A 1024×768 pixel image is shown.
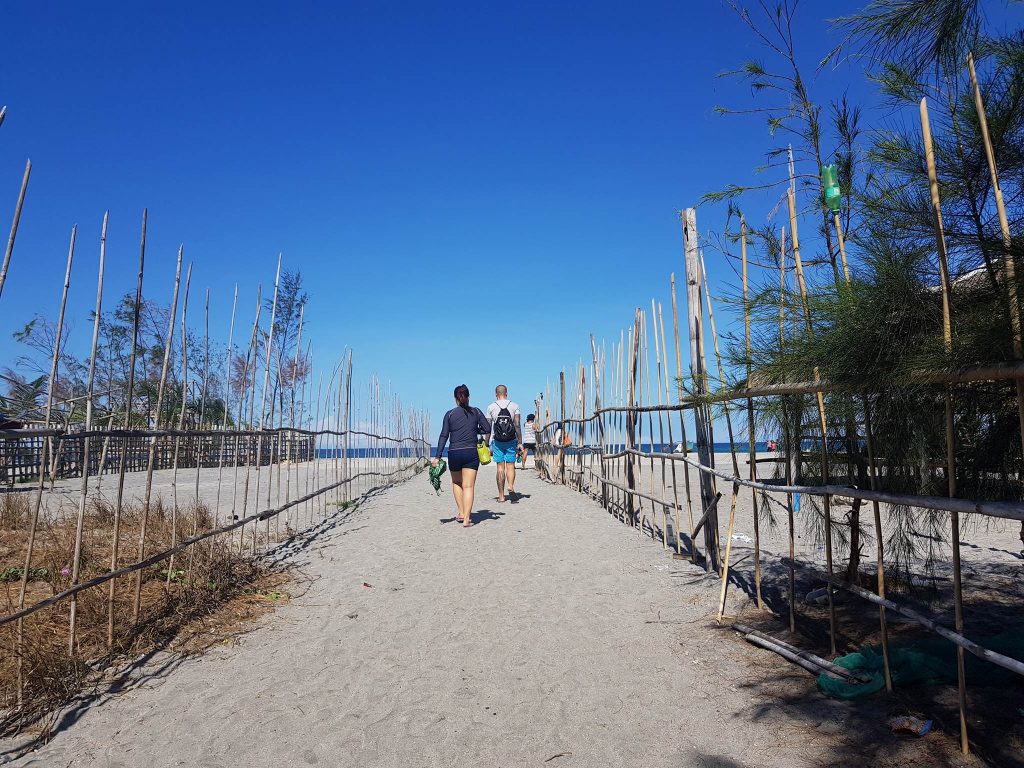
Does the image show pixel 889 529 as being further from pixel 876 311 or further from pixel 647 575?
pixel 876 311

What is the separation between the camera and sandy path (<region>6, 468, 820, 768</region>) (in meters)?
2.42

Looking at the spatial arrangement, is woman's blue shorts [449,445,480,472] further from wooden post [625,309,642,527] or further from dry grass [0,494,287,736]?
dry grass [0,494,287,736]

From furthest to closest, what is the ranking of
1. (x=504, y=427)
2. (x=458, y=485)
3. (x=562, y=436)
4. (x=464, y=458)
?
(x=562, y=436), (x=504, y=427), (x=458, y=485), (x=464, y=458)

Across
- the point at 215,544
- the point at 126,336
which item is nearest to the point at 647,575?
the point at 215,544

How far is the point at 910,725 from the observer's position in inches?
90.4

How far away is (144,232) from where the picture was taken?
3.67 metres

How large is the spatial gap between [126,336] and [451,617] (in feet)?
63.4

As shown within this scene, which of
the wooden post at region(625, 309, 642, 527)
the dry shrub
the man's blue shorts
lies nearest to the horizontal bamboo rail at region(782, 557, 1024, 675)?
the wooden post at region(625, 309, 642, 527)

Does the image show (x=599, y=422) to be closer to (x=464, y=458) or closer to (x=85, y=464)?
(x=464, y=458)

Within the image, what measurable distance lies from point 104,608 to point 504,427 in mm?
6201

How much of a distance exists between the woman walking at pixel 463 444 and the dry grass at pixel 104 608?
2.51 metres

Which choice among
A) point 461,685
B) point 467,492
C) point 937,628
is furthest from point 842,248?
point 467,492

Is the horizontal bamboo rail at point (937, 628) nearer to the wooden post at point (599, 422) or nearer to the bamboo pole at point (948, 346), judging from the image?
the bamboo pole at point (948, 346)

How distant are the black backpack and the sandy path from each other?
412 centimetres
